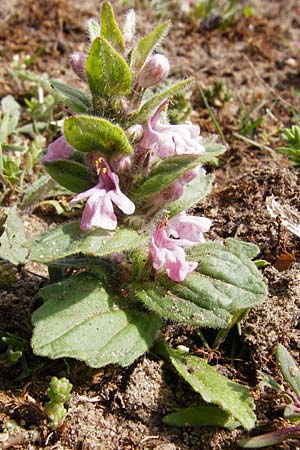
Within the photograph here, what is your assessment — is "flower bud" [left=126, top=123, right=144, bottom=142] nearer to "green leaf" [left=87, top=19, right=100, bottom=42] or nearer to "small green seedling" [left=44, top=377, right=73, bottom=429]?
"green leaf" [left=87, top=19, right=100, bottom=42]

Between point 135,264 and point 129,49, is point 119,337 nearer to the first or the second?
point 135,264

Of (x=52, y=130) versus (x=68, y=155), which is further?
(x=52, y=130)

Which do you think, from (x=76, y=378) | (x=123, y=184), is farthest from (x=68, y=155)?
(x=76, y=378)

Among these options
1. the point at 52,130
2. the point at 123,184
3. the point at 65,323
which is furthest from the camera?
the point at 52,130

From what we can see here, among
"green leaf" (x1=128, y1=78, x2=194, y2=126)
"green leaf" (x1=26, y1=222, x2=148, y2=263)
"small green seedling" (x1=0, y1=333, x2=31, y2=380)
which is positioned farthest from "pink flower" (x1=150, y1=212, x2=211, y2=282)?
"small green seedling" (x1=0, y1=333, x2=31, y2=380)

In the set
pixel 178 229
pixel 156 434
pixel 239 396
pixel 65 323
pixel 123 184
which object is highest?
pixel 123 184

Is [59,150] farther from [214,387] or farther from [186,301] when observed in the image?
[214,387]

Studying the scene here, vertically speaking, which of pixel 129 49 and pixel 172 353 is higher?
pixel 129 49
